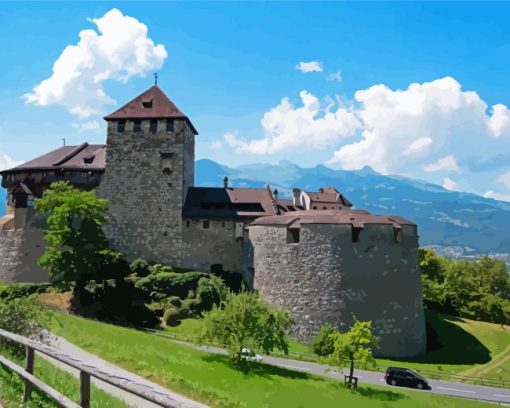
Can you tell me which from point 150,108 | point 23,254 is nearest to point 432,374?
point 150,108

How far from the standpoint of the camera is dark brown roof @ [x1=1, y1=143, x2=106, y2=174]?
58094mm

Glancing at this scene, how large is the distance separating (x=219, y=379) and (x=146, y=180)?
122 ft

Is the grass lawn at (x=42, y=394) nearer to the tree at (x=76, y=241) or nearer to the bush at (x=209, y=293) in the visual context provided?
the tree at (x=76, y=241)

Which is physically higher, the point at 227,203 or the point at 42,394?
the point at 227,203

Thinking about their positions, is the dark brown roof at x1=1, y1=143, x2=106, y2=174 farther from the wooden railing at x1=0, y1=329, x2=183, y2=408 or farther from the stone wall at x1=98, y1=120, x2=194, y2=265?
the wooden railing at x1=0, y1=329, x2=183, y2=408

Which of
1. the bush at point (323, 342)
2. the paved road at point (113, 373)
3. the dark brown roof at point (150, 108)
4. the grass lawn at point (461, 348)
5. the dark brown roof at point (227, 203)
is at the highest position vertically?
the dark brown roof at point (150, 108)

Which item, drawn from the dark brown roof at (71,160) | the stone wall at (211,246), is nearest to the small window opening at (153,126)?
the dark brown roof at (71,160)

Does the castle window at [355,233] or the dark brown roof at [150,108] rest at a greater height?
the dark brown roof at [150,108]

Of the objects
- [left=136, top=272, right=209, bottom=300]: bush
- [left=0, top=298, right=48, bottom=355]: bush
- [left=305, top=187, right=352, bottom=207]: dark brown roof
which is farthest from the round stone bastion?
[left=305, top=187, right=352, bottom=207]: dark brown roof

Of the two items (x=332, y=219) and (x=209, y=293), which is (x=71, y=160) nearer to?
(x=209, y=293)

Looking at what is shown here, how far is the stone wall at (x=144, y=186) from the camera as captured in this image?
57.9 m

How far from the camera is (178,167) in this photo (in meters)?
58.6

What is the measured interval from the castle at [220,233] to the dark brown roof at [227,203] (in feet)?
0.42

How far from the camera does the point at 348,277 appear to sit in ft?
156
